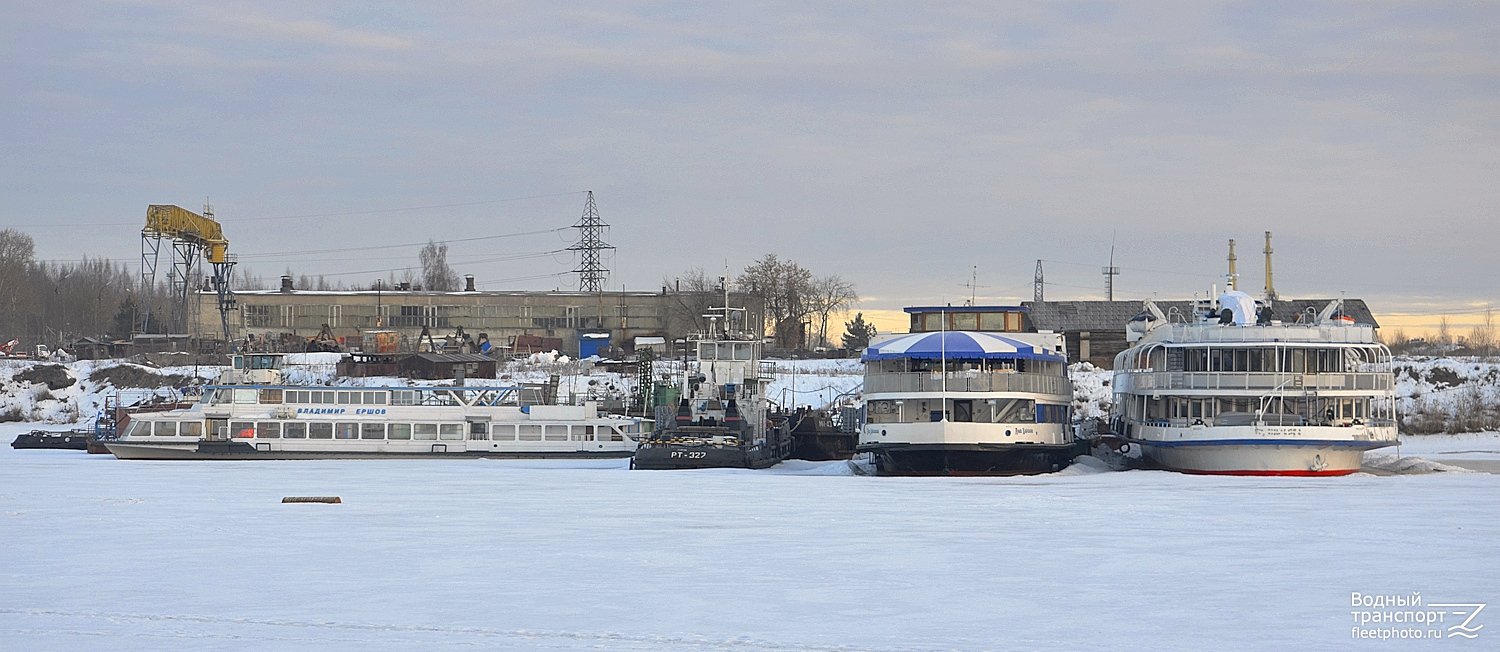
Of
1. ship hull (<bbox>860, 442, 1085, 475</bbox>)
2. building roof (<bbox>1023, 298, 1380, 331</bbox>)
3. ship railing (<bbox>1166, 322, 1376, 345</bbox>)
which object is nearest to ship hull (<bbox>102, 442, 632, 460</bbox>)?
ship hull (<bbox>860, 442, 1085, 475</bbox>)

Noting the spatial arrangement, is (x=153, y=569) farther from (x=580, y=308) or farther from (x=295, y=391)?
(x=580, y=308)

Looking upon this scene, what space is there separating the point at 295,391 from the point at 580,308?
58.1m

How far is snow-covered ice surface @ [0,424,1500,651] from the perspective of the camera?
16.7 meters

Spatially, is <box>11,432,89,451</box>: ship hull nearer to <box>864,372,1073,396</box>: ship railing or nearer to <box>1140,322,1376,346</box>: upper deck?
<box>864,372,1073,396</box>: ship railing

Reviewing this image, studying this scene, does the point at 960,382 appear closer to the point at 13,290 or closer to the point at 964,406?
the point at 964,406

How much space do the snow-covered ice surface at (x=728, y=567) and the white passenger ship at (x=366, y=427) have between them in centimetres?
2127

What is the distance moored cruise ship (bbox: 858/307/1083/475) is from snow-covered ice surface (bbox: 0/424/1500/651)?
348 inches

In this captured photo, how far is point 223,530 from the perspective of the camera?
27156 millimetres

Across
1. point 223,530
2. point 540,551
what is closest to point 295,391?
point 223,530

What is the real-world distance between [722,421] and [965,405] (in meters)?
11.9

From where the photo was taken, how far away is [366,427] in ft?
202

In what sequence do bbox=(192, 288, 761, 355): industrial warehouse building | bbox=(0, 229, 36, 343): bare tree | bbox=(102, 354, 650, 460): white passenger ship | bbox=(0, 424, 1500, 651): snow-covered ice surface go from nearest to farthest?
1. bbox=(0, 424, 1500, 651): snow-covered ice surface
2. bbox=(102, 354, 650, 460): white passenger ship
3. bbox=(192, 288, 761, 355): industrial warehouse building
4. bbox=(0, 229, 36, 343): bare tree

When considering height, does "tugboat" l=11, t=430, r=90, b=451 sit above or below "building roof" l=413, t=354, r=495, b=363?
below

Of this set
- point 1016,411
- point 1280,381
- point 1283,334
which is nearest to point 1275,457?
point 1280,381
